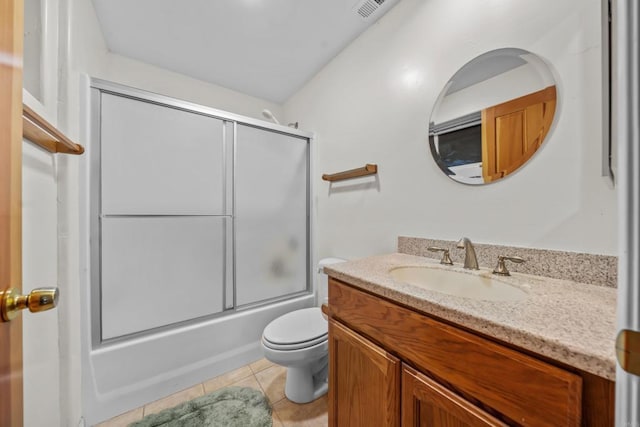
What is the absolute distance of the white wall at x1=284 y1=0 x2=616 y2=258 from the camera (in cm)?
79

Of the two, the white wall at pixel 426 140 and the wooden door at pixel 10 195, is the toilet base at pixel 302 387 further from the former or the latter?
the wooden door at pixel 10 195

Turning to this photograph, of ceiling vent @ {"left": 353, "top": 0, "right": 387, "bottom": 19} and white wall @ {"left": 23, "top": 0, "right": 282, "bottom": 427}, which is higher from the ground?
ceiling vent @ {"left": 353, "top": 0, "right": 387, "bottom": 19}

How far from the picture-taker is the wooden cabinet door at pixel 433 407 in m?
0.53

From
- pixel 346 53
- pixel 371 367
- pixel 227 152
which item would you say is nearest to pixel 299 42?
pixel 346 53

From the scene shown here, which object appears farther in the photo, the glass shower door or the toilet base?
Answer: the glass shower door

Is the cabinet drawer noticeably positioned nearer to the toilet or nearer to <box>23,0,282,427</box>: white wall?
the toilet

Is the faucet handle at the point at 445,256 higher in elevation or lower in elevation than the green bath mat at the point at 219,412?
higher

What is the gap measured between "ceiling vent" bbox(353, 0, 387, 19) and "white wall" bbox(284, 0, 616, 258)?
88 mm

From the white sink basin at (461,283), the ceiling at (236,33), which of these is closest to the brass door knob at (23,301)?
the white sink basin at (461,283)

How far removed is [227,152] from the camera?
172 centimetres

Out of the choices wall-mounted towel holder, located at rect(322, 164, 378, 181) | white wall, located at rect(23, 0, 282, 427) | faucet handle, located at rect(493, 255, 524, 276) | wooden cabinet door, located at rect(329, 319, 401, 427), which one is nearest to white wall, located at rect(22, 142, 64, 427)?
white wall, located at rect(23, 0, 282, 427)

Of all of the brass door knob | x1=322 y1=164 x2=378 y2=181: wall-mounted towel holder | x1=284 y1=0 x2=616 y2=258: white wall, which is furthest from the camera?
x1=322 y1=164 x2=378 y2=181: wall-mounted towel holder

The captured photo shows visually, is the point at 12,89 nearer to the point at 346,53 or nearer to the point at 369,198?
the point at 369,198

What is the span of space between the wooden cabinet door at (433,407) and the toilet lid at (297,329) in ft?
2.31
